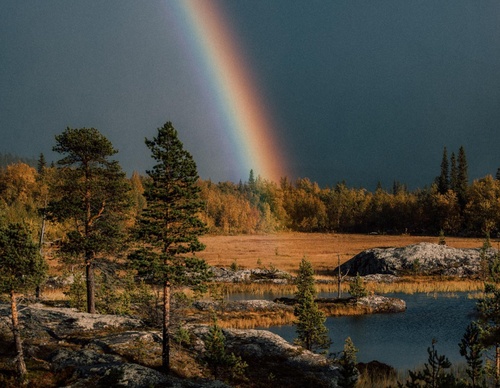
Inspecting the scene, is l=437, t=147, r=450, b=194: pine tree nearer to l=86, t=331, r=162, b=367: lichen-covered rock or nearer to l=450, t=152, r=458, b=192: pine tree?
l=450, t=152, r=458, b=192: pine tree

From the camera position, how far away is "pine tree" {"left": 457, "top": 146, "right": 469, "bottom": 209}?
508ft

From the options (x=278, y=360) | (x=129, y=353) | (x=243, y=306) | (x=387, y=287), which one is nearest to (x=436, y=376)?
(x=278, y=360)

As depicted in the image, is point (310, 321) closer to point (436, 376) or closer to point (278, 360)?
point (278, 360)

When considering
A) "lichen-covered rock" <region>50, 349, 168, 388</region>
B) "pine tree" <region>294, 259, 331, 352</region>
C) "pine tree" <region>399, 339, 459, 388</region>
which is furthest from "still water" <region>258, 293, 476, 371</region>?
"lichen-covered rock" <region>50, 349, 168, 388</region>

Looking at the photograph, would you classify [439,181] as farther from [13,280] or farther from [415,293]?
[13,280]

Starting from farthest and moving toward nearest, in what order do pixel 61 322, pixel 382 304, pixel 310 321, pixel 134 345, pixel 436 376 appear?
pixel 382 304 → pixel 310 321 → pixel 61 322 → pixel 134 345 → pixel 436 376

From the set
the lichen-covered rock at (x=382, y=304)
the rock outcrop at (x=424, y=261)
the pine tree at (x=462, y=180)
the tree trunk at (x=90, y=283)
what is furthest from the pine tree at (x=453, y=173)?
the tree trunk at (x=90, y=283)

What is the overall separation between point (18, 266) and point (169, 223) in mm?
8043

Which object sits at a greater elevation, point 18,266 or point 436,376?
point 18,266

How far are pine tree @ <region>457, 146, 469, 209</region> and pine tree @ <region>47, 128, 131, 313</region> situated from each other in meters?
148

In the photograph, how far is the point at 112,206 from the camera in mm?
34625

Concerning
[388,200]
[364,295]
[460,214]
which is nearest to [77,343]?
[364,295]

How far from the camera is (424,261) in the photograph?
7569cm

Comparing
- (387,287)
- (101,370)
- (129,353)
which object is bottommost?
(387,287)
